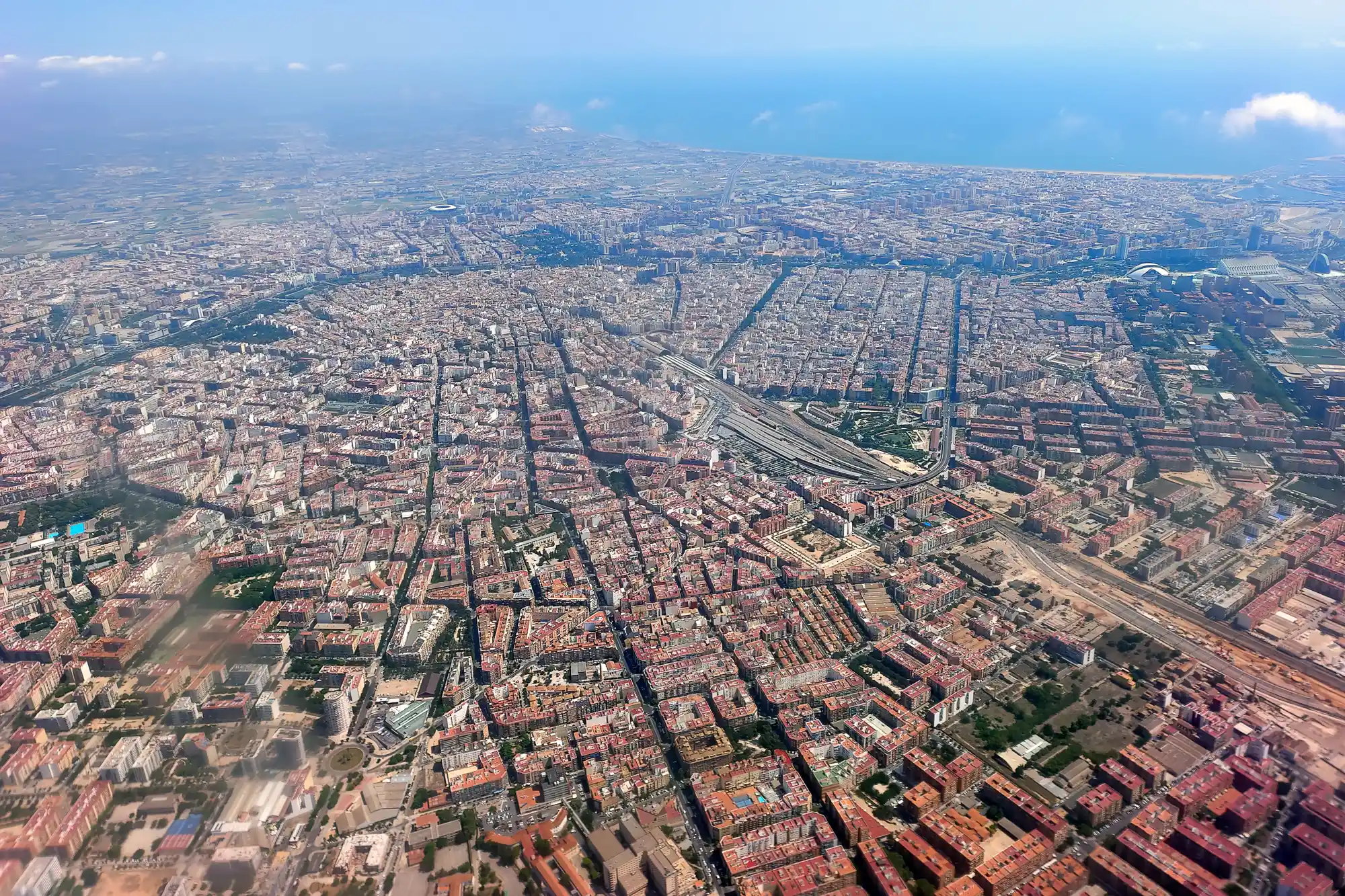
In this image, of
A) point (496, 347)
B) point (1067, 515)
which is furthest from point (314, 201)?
point (1067, 515)

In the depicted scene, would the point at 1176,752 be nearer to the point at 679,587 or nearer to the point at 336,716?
the point at 679,587

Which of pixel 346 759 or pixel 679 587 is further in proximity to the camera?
pixel 679 587

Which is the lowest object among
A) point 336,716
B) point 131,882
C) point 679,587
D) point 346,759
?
point 131,882

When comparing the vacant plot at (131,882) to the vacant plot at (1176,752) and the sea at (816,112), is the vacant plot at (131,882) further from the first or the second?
the sea at (816,112)

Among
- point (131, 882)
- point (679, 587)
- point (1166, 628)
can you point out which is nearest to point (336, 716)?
point (131, 882)

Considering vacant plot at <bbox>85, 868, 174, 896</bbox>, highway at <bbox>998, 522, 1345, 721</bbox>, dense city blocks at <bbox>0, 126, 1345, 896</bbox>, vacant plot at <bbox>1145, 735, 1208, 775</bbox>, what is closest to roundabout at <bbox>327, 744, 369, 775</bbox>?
dense city blocks at <bbox>0, 126, 1345, 896</bbox>

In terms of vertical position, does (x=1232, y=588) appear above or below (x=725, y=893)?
above

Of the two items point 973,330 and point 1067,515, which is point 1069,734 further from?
point 973,330

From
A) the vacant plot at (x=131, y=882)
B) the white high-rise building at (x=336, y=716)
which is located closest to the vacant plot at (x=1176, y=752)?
the white high-rise building at (x=336, y=716)

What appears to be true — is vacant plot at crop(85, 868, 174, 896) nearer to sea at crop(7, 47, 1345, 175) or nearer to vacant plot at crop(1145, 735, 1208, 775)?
vacant plot at crop(1145, 735, 1208, 775)
